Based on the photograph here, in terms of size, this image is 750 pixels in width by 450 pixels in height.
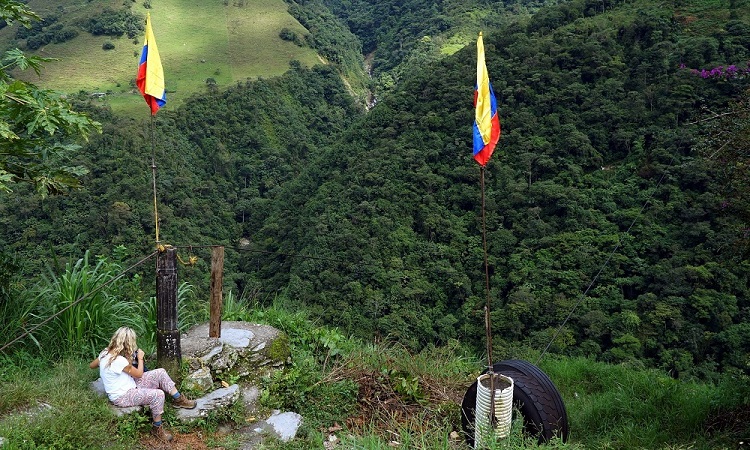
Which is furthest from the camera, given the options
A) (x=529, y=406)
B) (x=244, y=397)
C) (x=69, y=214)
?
(x=69, y=214)

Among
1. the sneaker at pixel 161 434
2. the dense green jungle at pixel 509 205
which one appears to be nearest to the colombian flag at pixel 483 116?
the sneaker at pixel 161 434

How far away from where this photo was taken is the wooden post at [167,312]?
4.00 meters

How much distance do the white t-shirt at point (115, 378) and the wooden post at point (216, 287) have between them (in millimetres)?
920

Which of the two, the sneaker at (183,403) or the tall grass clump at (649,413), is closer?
the sneaker at (183,403)

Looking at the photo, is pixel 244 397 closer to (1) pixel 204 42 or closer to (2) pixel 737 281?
(2) pixel 737 281

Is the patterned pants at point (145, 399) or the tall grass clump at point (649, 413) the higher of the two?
the patterned pants at point (145, 399)

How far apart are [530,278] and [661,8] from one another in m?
26.7

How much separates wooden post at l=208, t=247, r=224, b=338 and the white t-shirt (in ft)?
3.02

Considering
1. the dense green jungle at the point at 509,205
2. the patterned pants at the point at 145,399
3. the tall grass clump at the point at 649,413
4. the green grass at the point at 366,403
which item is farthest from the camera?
the dense green jungle at the point at 509,205

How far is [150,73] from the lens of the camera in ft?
13.6

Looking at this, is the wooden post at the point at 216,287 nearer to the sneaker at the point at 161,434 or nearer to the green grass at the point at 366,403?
the green grass at the point at 366,403

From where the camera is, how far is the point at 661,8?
3788 cm

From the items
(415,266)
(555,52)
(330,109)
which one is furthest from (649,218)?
(330,109)

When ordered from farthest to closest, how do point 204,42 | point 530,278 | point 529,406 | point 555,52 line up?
point 204,42
point 555,52
point 530,278
point 529,406
